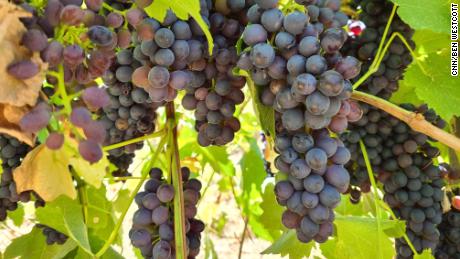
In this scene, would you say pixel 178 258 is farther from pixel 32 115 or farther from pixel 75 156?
pixel 32 115

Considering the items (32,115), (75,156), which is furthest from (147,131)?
(32,115)

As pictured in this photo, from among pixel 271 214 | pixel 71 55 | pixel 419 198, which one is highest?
pixel 71 55

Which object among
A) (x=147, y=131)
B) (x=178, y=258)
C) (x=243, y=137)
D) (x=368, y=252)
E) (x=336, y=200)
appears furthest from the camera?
(x=243, y=137)

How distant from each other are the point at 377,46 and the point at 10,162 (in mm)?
831

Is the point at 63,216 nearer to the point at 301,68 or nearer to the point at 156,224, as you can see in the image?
the point at 156,224

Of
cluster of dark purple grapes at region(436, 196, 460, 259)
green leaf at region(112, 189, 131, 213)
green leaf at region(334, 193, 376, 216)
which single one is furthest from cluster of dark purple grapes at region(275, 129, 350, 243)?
green leaf at region(112, 189, 131, 213)

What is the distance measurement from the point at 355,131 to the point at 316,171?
0.52 meters

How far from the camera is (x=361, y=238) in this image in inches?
47.3

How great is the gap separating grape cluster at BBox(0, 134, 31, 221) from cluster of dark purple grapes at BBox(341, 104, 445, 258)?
0.72m

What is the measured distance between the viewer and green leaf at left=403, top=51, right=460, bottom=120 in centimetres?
108

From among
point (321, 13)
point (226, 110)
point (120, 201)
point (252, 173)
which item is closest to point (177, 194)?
point (226, 110)

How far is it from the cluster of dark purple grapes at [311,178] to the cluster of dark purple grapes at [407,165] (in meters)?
0.47

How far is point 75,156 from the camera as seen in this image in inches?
26.4

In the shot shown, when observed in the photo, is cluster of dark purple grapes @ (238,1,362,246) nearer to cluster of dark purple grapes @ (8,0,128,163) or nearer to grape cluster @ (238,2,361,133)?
grape cluster @ (238,2,361,133)
